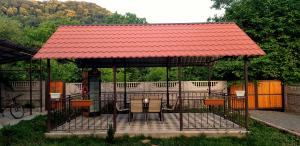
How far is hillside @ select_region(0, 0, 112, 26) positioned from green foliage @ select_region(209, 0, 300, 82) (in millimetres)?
33846

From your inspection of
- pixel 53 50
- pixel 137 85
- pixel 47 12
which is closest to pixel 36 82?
pixel 137 85

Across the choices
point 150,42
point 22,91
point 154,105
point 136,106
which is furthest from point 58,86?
point 150,42

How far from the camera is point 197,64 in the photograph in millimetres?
14211

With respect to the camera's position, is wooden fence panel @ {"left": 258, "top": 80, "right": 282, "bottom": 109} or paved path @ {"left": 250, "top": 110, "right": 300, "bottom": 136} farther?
wooden fence panel @ {"left": 258, "top": 80, "right": 282, "bottom": 109}

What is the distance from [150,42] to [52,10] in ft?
156

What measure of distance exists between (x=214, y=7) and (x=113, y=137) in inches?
1037

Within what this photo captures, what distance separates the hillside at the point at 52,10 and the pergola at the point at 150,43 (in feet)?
120

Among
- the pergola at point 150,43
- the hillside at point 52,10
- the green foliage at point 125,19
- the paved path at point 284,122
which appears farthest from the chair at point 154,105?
the hillside at point 52,10

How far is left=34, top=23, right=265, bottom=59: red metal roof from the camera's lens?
9289 mm

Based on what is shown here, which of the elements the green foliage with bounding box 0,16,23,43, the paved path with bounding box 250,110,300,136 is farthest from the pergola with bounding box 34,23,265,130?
the green foliage with bounding box 0,16,23,43

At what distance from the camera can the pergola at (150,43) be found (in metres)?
9.24

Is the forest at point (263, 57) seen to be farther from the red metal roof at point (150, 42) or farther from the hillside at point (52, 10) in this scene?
the hillside at point (52, 10)

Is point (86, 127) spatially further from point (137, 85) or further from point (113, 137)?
point (137, 85)

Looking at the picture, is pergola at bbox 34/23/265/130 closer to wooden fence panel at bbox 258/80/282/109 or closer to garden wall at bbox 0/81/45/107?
wooden fence panel at bbox 258/80/282/109
